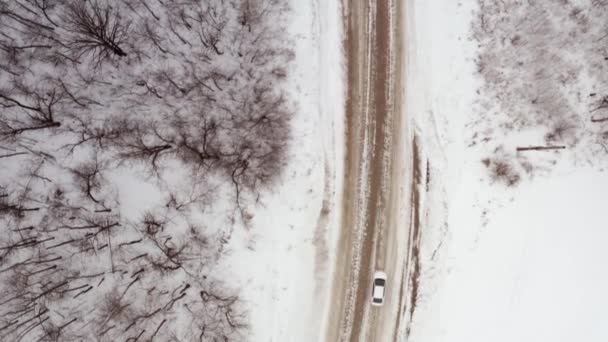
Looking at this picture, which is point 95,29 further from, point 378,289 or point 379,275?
point 378,289

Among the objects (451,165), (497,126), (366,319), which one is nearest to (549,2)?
(497,126)

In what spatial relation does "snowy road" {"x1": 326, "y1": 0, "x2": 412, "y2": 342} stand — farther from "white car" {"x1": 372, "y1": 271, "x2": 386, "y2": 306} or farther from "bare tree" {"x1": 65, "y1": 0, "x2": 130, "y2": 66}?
"bare tree" {"x1": 65, "y1": 0, "x2": 130, "y2": 66}

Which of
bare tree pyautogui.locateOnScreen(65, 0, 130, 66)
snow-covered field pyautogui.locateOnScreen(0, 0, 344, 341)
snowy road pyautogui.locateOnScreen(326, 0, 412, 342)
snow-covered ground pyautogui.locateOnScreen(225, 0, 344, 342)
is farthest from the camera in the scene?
snowy road pyautogui.locateOnScreen(326, 0, 412, 342)

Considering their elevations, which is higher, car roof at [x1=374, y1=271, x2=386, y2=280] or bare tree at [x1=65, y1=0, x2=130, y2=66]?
bare tree at [x1=65, y1=0, x2=130, y2=66]

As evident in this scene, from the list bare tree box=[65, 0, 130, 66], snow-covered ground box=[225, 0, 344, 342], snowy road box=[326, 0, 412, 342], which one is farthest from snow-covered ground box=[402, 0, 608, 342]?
bare tree box=[65, 0, 130, 66]

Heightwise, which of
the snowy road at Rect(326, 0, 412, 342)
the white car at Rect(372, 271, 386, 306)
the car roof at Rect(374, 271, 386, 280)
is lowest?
the white car at Rect(372, 271, 386, 306)

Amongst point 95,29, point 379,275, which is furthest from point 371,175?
point 95,29
